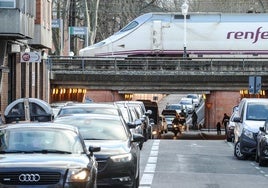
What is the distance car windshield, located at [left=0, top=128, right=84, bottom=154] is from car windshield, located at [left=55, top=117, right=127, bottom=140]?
2998mm

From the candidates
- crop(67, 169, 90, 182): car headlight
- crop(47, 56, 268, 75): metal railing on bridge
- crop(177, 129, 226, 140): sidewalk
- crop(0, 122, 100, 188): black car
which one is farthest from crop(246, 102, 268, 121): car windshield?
crop(47, 56, 268, 75): metal railing on bridge

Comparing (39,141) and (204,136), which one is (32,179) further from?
(204,136)

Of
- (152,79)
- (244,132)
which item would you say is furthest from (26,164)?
(152,79)

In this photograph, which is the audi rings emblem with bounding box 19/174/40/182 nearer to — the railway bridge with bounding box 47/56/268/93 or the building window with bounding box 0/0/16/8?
the building window with bounding box 0/0/16/8

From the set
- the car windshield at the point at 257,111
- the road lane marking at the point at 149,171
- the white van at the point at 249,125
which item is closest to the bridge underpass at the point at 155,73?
the road lane marking at the point at 149,171

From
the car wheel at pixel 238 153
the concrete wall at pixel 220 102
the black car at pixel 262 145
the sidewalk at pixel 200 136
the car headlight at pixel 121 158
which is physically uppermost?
the car headlight at pixel 121 158

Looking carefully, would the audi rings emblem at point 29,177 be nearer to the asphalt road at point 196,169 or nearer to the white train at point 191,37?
the asphalt road at point 196,169

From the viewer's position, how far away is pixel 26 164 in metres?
13.4

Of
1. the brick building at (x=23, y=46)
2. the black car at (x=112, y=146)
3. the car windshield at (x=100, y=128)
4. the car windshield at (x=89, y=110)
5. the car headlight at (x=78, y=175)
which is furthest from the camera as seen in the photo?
the brick building at (x=23, y=46)

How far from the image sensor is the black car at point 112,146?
1686 cm

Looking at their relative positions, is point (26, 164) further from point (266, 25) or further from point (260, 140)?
point (266, 25)

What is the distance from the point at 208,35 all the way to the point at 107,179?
147 ft

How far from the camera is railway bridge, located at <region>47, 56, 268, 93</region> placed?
5575cm

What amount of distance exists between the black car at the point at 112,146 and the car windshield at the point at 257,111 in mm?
10304
